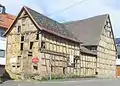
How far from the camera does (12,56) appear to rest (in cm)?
3750

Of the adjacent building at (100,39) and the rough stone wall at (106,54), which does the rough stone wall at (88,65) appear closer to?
the adjacent building at (100,39)

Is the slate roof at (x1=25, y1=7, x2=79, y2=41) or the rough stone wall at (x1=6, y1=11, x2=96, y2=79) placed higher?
the slate roof at (x1=25, y1=7, x2=79, y2=41)

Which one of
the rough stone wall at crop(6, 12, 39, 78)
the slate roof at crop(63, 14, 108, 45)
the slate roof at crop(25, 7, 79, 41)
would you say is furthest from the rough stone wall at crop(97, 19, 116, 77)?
the rough stone wall at crop(6, 12, 39, 78)

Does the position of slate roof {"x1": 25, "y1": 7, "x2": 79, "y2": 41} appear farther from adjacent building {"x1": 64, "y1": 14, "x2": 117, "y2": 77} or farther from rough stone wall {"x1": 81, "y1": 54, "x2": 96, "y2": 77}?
adjacent building {"x1": 64, "y1": 14, "x2": 117, "y2": 77}

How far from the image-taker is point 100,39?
170 ft

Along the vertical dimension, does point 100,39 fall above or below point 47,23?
below

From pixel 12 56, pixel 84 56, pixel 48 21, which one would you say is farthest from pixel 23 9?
pixel 84 56

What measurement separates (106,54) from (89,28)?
629cm

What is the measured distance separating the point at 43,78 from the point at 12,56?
6487 millimetres

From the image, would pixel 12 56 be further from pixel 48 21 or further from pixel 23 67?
pixel 48 21

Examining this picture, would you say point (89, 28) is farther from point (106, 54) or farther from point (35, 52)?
point (35, 52)

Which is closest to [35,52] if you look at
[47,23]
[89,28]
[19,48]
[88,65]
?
[19,48]

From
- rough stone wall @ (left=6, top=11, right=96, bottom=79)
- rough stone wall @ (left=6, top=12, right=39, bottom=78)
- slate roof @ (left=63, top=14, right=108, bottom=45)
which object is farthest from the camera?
slate roof @ (left=63, top=14, right=108, bottom=45)

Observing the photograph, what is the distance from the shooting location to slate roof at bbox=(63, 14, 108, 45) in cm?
5244
